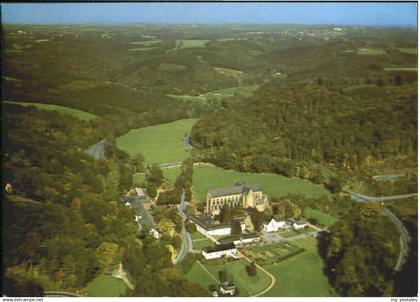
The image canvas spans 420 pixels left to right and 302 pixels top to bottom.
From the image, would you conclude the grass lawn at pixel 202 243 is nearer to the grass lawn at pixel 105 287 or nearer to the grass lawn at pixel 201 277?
the grass lawn at pixel 201 277

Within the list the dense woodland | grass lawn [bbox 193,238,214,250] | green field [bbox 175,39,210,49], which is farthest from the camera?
green field [bbox 175,39,210,49]

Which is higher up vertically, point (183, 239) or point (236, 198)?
point (236, 198)

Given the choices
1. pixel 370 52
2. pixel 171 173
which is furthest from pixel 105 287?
pixel 370 52

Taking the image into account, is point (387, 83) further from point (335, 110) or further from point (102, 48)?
point (102, 48)

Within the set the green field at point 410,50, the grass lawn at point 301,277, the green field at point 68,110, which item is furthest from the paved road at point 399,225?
the green field at point 68,110

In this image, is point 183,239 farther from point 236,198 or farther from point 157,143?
point 157,143

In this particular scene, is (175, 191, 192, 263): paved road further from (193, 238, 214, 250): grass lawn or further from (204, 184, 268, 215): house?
(204, 184, 268, 215): house

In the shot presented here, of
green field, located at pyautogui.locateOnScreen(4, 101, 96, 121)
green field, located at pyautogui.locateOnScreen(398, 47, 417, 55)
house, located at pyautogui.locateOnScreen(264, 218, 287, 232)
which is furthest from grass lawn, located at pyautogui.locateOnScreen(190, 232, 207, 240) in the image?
green field, located at pyautogui.locateOnScreen(398, 47, 417, 55)
